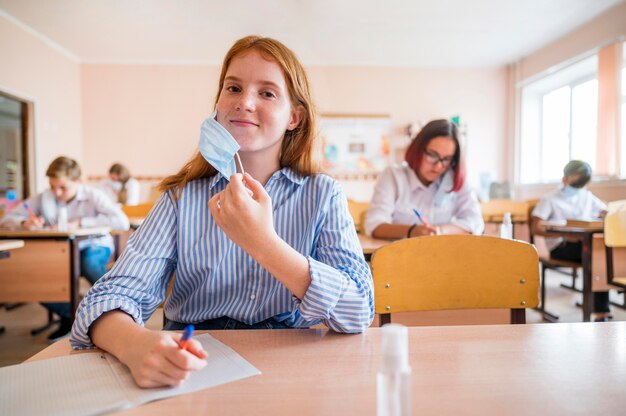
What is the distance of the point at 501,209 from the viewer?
4367 millimetres

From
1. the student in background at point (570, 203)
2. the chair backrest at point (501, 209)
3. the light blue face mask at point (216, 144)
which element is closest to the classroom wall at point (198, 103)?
the chair backrest at point (501, 209)

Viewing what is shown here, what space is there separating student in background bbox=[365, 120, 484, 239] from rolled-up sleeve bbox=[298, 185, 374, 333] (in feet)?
3.83

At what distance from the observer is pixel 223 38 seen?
18.2 ft

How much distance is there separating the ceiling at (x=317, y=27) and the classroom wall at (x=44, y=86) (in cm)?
15

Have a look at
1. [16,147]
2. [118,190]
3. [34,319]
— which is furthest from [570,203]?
[16,147]

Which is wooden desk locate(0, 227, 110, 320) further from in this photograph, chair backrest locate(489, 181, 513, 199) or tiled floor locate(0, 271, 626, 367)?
chair backrest locate(489, 181, 513, 199)

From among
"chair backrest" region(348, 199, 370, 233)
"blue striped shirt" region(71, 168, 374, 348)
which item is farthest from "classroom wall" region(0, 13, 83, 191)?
"blue striped shirt" region(71, 168, 374, 348)

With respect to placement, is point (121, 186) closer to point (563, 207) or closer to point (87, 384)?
point (563, 207)

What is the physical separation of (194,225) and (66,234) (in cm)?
212

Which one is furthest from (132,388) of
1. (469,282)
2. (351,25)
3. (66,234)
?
(351,25)

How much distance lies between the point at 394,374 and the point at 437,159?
1924 millimetres

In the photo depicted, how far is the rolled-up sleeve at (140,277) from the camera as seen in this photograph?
69 cm

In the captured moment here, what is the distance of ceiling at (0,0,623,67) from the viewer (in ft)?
15.0

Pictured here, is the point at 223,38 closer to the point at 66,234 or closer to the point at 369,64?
the point at 369,64
